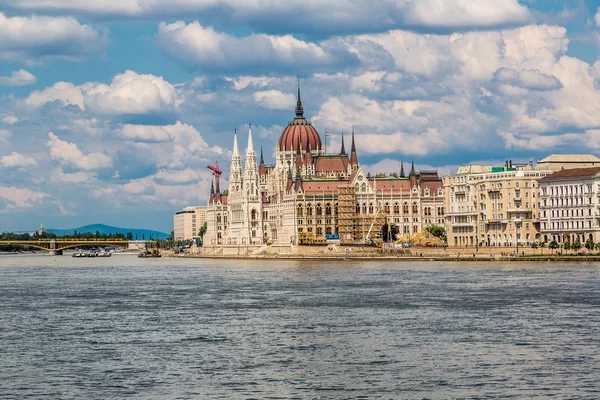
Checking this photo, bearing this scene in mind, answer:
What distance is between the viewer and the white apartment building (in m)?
167

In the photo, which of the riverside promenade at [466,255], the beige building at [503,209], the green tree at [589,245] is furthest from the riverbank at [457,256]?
the beige building at [503,209]

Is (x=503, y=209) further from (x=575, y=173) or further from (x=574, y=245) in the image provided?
(x=574, y=245)

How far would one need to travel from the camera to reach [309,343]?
58.6 meters

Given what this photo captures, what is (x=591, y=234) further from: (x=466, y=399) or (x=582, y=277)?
(x=466, y=399)

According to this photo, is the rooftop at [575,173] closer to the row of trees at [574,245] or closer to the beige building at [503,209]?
the beige building at [503,209]

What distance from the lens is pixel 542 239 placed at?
6988 inches

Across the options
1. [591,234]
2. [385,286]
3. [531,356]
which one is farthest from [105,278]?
[531,356]

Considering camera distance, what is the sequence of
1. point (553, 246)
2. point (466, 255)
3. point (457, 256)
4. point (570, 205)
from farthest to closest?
point (457, 256) < point (466, 255) < point (570, 205) < point (553, 246)

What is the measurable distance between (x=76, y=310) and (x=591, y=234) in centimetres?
10167

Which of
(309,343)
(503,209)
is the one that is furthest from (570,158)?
(309,343)

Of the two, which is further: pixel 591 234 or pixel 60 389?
A: pixel 591 234

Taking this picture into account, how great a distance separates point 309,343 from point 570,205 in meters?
120

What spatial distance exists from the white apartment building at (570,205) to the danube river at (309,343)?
2697 inches

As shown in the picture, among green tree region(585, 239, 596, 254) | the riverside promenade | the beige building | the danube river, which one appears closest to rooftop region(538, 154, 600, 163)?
the beige building
